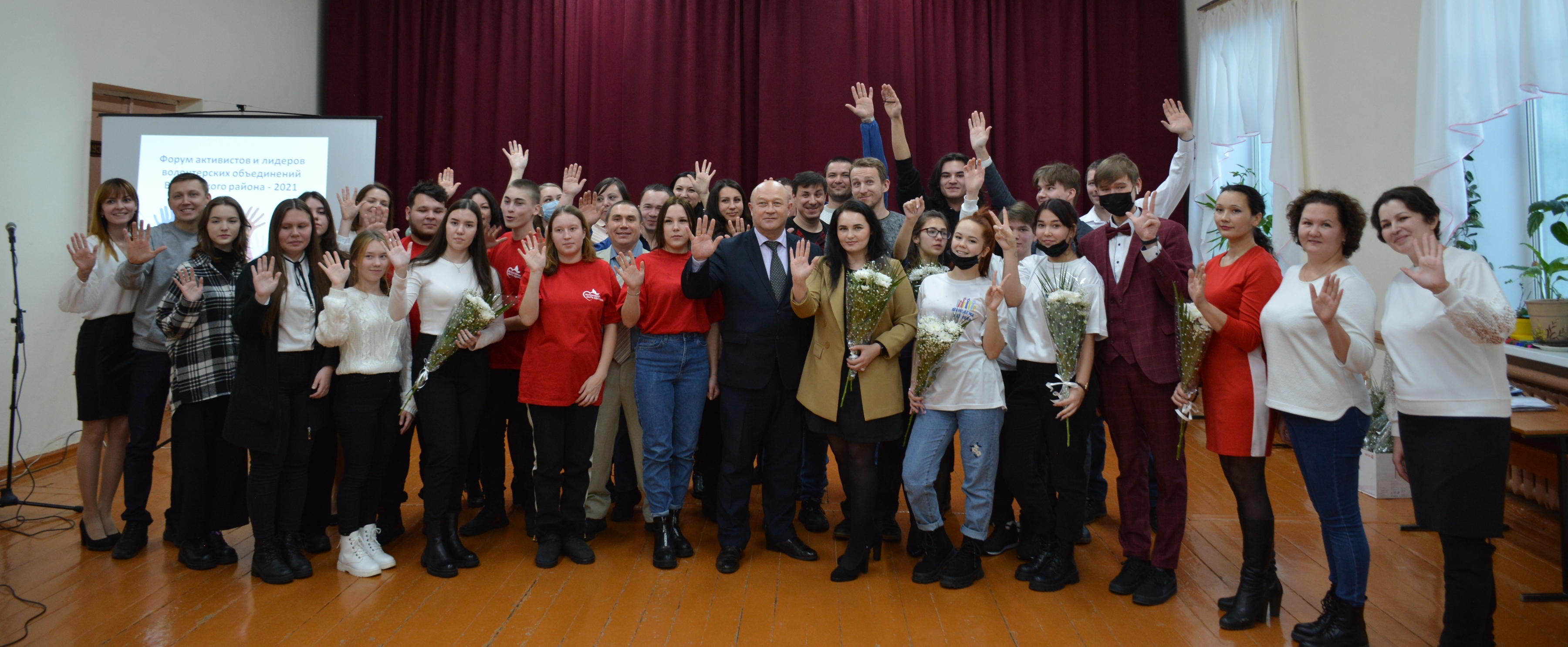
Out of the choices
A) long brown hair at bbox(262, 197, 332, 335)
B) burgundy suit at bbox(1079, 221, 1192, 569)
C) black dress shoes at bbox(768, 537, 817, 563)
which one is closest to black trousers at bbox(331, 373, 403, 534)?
long brown hair at bbox(262, 197, 332, 335)

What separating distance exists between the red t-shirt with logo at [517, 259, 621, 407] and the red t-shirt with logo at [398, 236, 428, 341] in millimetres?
470

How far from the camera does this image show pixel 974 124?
13.7 ft

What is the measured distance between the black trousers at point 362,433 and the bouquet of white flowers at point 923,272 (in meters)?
2.09

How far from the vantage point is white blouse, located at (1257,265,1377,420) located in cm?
A: 249

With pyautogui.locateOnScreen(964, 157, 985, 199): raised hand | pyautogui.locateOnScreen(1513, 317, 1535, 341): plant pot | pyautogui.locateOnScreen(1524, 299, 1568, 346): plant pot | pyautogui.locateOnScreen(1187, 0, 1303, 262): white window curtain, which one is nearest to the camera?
pyautogui.locateOnScreen(964, 157, 985, 199): raised hand

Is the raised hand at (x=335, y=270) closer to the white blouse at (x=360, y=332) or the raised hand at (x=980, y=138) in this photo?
the white blouse at (x=360, y=332)

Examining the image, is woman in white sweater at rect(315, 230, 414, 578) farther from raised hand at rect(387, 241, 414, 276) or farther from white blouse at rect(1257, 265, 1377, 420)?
white blouse at rect(1257, 265, 1377, 420)

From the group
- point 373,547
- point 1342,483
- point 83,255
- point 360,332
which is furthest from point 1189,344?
point 83,255

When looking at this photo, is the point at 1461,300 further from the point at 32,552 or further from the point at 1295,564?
the point at 32,552

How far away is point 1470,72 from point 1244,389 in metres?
2.90

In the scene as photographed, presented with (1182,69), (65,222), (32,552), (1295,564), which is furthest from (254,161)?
(1182,69)

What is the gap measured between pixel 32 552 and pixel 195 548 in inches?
33.3

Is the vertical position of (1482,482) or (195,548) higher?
(1482,482)

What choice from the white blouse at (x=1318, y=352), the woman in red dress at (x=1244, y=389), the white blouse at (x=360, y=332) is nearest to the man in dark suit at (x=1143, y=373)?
the woman in red dress at (x=1244, y=389)
